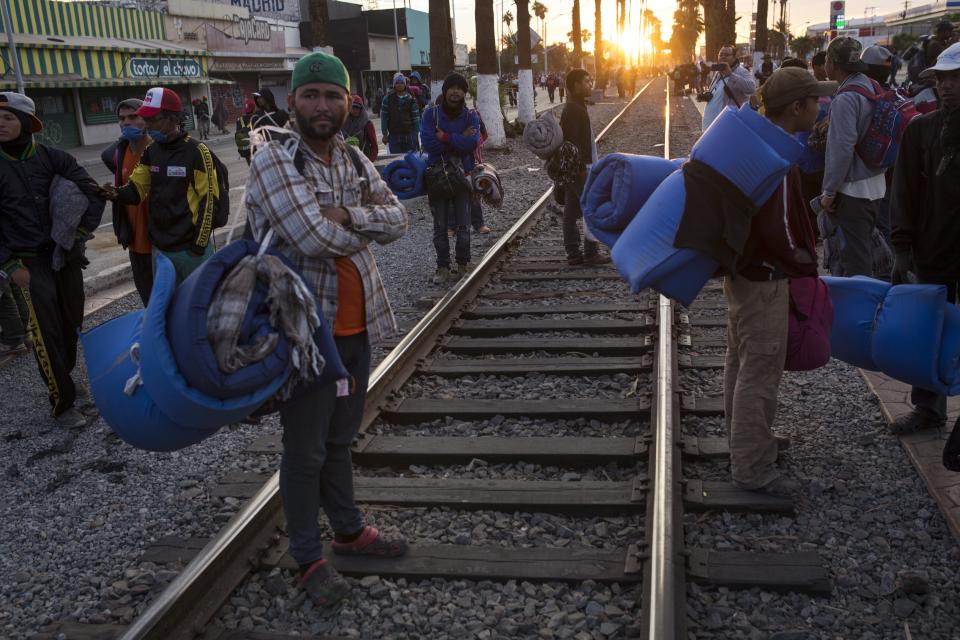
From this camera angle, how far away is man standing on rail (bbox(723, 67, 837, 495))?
155 inches

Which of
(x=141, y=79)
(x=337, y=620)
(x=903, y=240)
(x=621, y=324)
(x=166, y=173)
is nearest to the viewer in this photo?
(x=337, y=620)

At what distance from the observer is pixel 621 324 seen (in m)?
7.11

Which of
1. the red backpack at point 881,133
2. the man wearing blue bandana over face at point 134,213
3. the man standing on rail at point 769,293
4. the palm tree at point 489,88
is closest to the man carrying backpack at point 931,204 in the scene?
the man standing on rail at point 769,293

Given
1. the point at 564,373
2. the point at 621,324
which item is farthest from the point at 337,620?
the point at 621,324

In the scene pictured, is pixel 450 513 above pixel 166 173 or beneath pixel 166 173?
beneath

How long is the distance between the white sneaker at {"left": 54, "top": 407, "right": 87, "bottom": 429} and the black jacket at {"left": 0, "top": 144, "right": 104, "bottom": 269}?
1011 mm

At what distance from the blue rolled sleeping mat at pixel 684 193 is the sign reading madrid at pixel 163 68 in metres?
38.8

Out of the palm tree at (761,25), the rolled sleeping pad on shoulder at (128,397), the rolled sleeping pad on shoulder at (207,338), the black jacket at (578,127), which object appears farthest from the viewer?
the palm tree at (761,25)

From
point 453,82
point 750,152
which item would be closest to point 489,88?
point 453,82

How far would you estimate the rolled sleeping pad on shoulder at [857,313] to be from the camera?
15.1 ft

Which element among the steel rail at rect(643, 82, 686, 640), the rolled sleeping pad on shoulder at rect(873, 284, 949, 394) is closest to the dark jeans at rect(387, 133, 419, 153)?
the steel rail at rect(643, 82, 686, 640)

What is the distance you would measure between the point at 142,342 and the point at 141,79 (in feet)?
129

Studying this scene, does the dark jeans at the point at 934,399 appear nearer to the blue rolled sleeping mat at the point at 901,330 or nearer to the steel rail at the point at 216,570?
the blue rolled sleeping mat at the point at 901,330

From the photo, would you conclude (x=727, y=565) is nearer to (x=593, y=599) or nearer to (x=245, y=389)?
(x=593, y=599)
